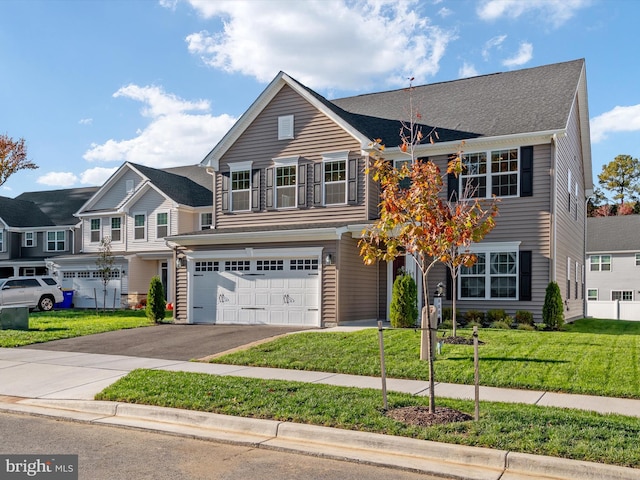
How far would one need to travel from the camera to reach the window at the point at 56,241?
38875mm

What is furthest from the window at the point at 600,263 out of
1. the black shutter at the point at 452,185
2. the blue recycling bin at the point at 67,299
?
the blue recycling bin at the point at 67,299

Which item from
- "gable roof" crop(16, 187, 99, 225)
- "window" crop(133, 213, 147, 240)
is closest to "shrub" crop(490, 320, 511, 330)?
"window" crop(133, 213, 147, 240)

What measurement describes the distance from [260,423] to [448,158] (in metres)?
14.2

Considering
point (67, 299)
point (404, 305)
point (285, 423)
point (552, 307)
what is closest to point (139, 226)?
point (67, 299)

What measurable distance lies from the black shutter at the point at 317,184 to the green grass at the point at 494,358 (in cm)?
631

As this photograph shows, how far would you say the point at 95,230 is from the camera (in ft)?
115

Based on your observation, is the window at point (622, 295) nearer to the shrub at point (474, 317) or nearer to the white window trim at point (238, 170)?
the shrub at point (474, 317)

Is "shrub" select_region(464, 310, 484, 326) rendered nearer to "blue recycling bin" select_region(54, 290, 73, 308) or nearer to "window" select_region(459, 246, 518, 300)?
"window" select_region(459, 246, 518, 300)

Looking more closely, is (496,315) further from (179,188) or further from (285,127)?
(179,188)

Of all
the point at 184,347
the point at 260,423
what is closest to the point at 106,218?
the point at 184,347

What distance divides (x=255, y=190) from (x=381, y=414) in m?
15.3

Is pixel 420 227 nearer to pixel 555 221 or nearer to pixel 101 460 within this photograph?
pixel 101 460

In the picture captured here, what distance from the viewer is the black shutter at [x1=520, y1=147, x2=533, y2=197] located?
1911 cm

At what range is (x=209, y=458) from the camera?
6828 millimetres
